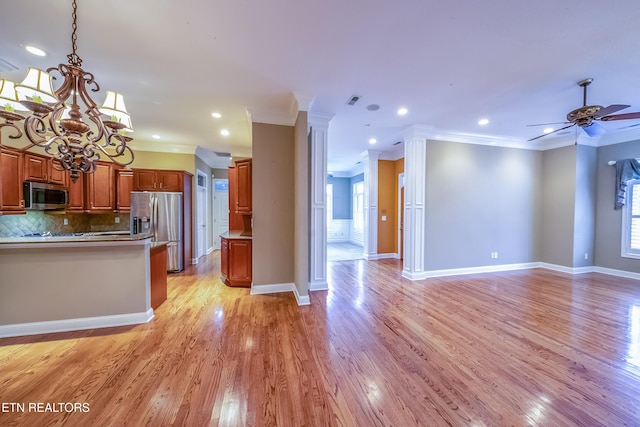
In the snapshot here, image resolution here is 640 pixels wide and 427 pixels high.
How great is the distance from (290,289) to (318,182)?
187 cm

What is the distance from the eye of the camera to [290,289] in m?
3.91

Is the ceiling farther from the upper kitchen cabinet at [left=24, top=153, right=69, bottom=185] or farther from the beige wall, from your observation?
the upper kitchen cabinet at [left=24, top=153, right=69, bottom=185]

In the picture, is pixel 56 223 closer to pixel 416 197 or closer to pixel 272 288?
pixel 272 288

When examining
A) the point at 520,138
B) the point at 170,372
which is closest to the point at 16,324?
the point at 170,372

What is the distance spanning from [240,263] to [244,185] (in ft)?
4.70

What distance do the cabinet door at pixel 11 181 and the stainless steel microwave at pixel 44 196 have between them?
0.08m

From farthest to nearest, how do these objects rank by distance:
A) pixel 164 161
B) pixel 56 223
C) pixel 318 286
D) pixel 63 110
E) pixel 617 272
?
pixel 164 161, pixel 617 272, pixel 56 223, pixel 318 286, pixel 63 110

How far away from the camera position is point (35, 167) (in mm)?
3682

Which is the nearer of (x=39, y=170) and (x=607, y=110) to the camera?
(x=607, y=110)

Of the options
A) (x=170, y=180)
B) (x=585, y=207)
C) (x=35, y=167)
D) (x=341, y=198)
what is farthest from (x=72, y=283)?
(x=585, y=207)

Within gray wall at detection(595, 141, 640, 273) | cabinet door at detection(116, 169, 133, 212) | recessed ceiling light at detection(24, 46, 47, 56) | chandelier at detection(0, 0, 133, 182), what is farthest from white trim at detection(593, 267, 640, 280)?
cabinet door at detection(116, 169, 133, 212)

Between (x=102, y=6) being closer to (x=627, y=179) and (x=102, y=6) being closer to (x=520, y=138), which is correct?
(x=520, y=138)

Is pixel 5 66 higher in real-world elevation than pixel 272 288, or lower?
higher

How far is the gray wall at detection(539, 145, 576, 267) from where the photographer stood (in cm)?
502
